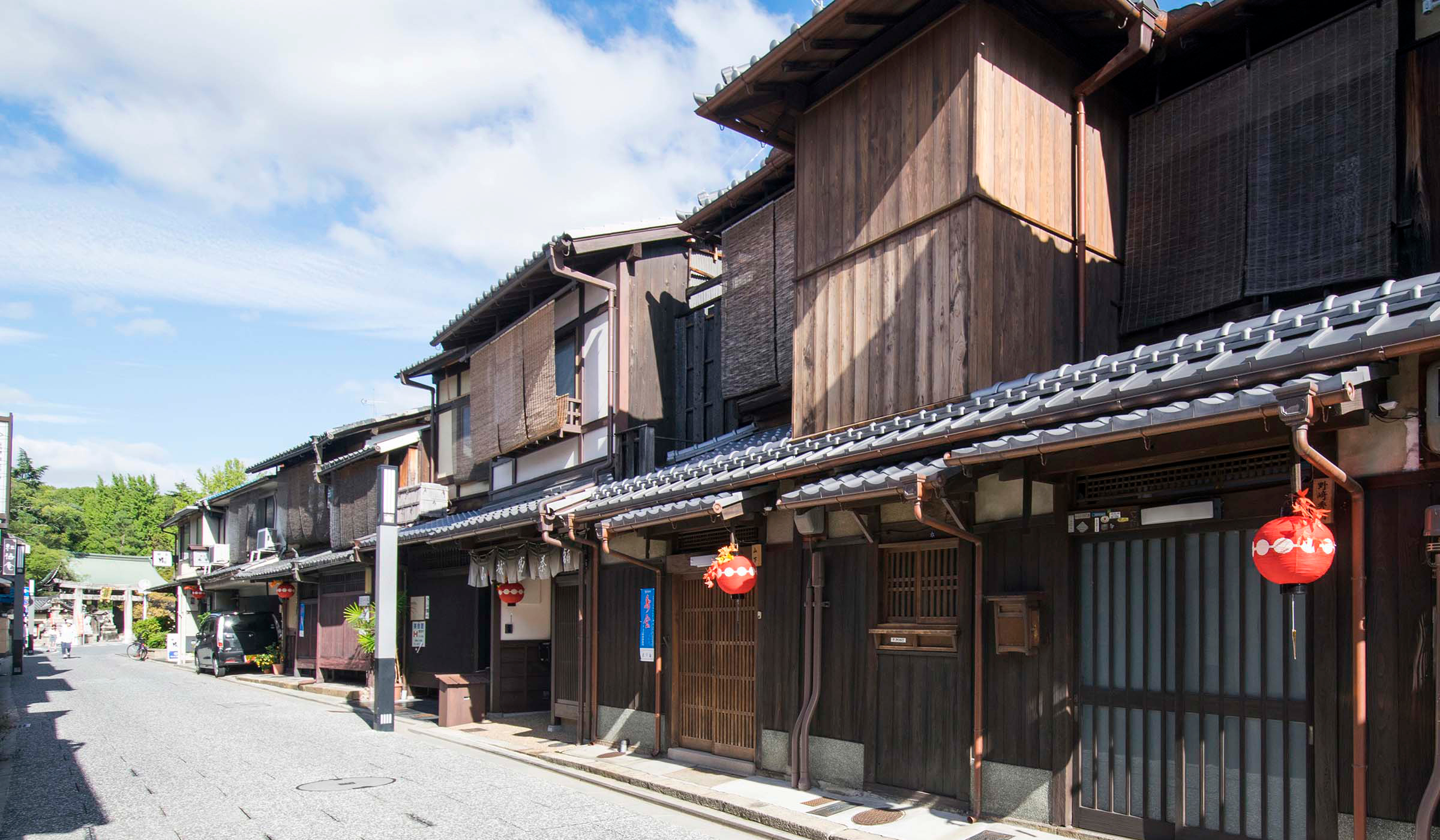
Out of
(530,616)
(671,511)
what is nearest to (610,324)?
(530,616)

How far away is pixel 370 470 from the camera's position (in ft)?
87.0

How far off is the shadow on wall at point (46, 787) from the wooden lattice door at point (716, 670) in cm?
672

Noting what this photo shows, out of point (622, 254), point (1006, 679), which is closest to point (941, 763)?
point (1006, 679)

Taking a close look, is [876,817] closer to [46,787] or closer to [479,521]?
[479,521]

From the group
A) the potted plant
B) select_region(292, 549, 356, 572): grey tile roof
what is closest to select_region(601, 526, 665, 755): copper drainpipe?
select_region(292, 549, 356, 572): grey tile roof

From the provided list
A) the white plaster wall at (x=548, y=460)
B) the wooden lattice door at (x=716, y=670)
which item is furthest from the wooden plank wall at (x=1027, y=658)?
the white plaster wall at (x=548, y=460)

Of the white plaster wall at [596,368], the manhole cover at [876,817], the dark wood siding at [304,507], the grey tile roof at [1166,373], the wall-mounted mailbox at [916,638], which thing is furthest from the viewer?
the dark wood siding at [304,507]

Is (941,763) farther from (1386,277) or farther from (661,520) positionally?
(1386,277)

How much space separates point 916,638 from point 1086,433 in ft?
11.8

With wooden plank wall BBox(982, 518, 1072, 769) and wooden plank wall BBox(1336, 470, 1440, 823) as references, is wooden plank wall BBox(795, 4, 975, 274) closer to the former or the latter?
wooden plank wall BBox(982, 518, 1072, 769)

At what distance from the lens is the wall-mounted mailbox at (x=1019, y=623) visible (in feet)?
27.3

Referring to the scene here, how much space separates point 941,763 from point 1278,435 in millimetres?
4446

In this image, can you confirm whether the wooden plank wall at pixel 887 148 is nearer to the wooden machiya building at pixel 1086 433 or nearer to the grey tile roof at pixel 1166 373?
the wooden machiya building at pixel 1086 433

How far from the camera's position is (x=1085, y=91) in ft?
33.9
